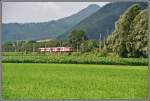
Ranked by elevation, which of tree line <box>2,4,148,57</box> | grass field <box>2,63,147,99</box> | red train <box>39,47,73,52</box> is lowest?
grass field <box>2,63,147,99</box>

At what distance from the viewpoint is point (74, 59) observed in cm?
442

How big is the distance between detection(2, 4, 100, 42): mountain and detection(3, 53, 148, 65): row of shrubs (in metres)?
0.19

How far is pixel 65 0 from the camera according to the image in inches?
156

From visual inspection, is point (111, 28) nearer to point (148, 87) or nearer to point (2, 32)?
point (148, 87)

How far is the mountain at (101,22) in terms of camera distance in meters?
4.27

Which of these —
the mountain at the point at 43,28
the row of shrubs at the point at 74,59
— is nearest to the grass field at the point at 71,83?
A: the row of shrubs at the point at 74,59

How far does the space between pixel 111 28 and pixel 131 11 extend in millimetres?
239

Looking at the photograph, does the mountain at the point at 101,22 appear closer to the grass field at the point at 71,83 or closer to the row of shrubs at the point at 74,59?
the row of shrubs at the point at 74,59

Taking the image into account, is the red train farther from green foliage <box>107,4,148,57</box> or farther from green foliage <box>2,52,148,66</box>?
green foliage <box>107,4,148,57</box>

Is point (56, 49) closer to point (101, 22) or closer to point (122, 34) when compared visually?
point (101, 22)

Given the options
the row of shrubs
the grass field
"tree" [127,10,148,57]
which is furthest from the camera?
the row of shrubs

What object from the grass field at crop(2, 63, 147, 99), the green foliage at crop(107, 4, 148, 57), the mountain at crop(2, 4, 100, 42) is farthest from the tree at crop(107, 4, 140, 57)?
the mountain at crop(2, 4, 100, 42)

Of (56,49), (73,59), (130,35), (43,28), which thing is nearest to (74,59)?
(73,59)

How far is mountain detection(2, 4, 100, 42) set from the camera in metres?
4.18
